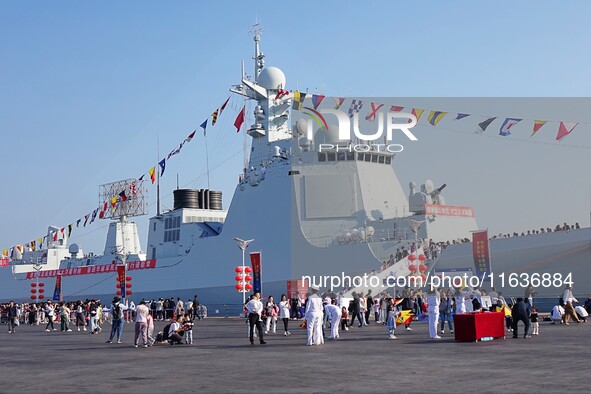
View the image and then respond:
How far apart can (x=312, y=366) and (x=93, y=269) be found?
158 feet

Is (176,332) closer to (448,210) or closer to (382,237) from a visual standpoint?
(382,237)

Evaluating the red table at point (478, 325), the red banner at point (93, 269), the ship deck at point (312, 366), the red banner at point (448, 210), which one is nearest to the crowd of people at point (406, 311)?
the red table at point (478, 325)

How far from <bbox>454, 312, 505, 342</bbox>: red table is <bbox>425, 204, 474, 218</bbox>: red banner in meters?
20.5

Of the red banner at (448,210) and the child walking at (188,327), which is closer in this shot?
the child walking at (188,327)

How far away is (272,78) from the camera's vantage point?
49.1 m

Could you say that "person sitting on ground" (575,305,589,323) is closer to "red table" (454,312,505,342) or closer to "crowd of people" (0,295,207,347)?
"red table" (454,312,505,342)

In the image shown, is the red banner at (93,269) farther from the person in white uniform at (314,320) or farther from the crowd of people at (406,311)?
the person in white uniform at (314,320)

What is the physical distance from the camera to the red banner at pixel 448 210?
130ft

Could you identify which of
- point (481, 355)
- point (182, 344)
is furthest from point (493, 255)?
point (481, 355)

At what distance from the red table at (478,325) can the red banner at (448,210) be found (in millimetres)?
20495

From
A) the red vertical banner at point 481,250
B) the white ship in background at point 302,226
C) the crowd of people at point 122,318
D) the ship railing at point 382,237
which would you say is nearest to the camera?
the crowd of people at point 122,318

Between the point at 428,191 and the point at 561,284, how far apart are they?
1061 cm

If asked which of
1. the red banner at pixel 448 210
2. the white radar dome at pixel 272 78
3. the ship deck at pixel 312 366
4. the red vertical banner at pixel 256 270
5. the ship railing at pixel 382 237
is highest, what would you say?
the white radar dome at pixel 272 78

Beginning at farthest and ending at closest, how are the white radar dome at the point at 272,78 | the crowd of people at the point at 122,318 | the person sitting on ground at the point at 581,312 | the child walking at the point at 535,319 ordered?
1. the white radar dome at the point at 272,78
2. the person sitting on ground at the point at 581,312
3. the child walking at the point at 535,319
4. the crowd of people at the point at 122,318
